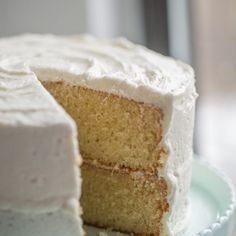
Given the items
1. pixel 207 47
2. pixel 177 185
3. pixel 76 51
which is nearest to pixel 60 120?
pixel 177 185

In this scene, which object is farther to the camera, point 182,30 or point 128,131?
point 182,30

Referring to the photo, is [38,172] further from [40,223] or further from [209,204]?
[209,204]

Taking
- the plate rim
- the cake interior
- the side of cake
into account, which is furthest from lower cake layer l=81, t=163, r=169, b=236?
the side of cake

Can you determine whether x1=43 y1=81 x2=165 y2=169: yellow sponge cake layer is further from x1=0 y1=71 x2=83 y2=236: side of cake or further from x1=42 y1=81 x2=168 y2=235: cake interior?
x1=0 y1=71 x2=83 y2=236: side of cake

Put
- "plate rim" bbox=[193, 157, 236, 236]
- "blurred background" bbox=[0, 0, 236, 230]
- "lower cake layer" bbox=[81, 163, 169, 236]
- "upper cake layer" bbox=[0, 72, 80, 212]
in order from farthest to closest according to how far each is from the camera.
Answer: "blurred background" bbox=[0, 0, 236, 230] → "lower cake layer" bbox=[81, 163, 169, 236] → "plate rim" bbox=[193, 157, 236, 236] → "upper cake layer" bbox=[0, 72, 80, 212]

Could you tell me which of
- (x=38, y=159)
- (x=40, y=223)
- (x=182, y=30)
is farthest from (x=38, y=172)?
(x=182, y=30)

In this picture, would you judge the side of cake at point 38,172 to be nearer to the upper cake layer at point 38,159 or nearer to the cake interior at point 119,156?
the upper cake layer at point 38,159
